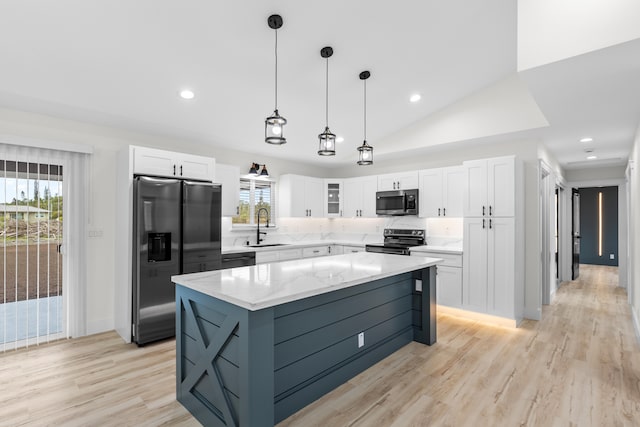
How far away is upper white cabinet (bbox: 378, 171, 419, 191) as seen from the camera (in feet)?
17.6

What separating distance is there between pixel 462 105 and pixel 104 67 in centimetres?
432

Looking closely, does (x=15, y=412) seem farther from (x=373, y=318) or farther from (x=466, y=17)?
(x=466, y=17)

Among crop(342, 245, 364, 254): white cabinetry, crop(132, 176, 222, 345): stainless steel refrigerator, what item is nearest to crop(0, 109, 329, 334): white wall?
crop(132, 176, 222, 345): stainless steel refrigerator

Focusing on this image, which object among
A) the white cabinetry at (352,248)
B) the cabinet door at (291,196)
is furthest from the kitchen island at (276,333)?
the cabinet door at (291,196)

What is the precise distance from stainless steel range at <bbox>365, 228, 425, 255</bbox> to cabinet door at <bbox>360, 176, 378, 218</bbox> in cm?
44

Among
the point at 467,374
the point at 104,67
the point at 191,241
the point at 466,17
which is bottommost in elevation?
the point at 467,374

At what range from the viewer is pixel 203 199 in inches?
154

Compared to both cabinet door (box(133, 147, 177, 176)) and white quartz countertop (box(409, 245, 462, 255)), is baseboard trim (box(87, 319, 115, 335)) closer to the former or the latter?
cabinet door (box(133, 147, 177, 176))

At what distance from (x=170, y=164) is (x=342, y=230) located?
3768 mm

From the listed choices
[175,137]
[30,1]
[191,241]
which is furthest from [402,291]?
[30,1]

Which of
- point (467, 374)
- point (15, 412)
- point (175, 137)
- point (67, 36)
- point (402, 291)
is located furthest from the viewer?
point (175, 137)

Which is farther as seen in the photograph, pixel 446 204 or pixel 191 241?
pixel 446 204

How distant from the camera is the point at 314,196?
20.5ft

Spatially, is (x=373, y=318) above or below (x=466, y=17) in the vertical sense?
below
